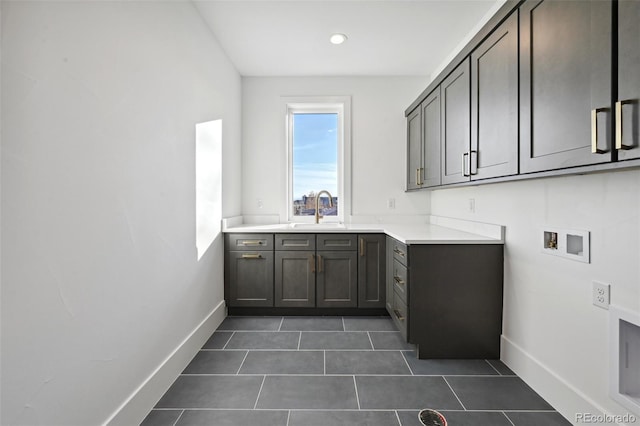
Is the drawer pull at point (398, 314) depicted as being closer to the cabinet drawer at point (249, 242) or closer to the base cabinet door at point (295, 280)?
the base cabinet door at point (295, 280)

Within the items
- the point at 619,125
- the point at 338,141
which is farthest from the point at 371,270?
the point at 619,125

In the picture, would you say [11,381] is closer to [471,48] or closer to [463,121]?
[463,121]

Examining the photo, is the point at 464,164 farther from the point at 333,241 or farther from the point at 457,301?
the point at 333,241

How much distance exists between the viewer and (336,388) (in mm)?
1932

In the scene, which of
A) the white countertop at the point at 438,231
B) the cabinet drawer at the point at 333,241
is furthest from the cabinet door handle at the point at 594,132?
the cabinet drawer at the point at 333,241

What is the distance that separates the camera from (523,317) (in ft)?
6.70

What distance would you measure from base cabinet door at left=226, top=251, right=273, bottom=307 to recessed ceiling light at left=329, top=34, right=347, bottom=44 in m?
2.05

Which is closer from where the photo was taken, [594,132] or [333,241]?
[594,132]

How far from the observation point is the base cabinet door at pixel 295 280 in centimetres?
315

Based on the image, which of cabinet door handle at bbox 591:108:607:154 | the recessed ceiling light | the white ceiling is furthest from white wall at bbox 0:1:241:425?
cabinet door handle at bbox 591:108:607:154

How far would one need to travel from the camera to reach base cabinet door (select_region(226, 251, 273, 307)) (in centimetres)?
315

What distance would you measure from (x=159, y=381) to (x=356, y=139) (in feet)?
9.80

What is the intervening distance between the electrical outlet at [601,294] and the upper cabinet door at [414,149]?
1.81 m

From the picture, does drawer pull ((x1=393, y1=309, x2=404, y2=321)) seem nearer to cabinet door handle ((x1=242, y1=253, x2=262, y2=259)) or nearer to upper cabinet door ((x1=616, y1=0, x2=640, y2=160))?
cabinet door handle ((x1=242, y1=253, x2=262, y2=259))
